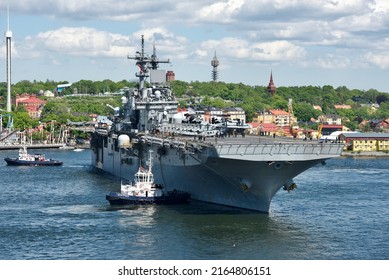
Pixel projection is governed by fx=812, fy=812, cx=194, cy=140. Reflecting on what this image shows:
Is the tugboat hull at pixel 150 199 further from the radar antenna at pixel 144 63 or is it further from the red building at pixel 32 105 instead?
the red building at pixel 32 105

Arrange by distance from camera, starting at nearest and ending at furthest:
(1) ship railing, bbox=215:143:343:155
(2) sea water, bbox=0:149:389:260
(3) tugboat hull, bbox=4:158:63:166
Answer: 1. (2) sea water, bbox=0:149:389:260
2. (1) ship railing, bbox=215:143:343:155
3. (3) tugboat hull, bbox=4:158:63:166

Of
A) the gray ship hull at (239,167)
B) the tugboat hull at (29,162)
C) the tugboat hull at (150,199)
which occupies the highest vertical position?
the gray ship hull at (239,167)

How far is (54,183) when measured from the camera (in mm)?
59625

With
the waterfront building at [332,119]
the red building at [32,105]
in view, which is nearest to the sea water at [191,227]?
the waterfront building at [332,119]

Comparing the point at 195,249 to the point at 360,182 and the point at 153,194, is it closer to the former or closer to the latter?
the point at 153,194

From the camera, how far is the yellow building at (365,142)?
114 m

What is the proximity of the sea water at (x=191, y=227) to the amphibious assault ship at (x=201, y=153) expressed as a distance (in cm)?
133

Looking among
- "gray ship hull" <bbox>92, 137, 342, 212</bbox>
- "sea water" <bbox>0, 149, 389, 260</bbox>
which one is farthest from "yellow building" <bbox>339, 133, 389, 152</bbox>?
"gray ship hull" <bbox>92, 137, 342, 212</bbox>

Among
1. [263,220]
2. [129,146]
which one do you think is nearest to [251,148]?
[263,220]

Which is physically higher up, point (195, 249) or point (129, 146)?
point (129, 146)

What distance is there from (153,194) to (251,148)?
845 centimetres

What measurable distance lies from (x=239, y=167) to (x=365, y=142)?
78305 mm

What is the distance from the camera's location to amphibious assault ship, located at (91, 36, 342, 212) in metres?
39.7

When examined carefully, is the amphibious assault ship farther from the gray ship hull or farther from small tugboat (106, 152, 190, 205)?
small tugboat (106, 152, 190, 205)
